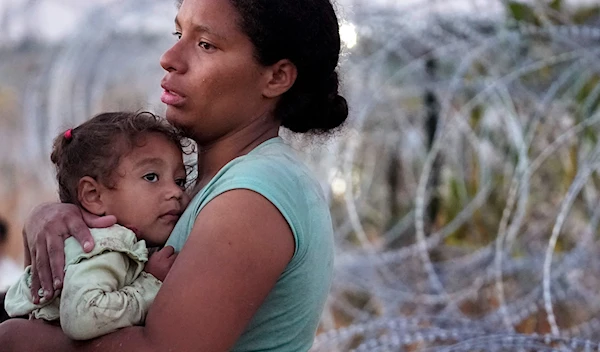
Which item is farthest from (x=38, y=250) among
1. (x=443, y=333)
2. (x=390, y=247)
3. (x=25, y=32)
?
(x=390, y=247)

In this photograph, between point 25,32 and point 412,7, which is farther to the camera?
point 25,32

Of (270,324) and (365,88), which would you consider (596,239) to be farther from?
(270,324)

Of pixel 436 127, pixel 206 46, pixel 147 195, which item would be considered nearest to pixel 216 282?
pixel 147 195

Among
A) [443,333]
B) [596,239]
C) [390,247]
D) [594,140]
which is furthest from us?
[390,247]

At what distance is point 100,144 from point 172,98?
5.7 inches

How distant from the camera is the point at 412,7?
181 inches

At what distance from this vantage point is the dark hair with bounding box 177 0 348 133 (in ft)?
5.29

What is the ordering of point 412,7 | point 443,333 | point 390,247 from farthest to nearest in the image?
point 390,247 < point 412,7 < point 443,333

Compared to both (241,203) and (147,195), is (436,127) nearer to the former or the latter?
(147,195)

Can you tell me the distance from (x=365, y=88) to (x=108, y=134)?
394 centimetres

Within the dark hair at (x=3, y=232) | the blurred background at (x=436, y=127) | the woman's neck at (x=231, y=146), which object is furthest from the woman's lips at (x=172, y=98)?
the dark hair at (x=3, y=232)

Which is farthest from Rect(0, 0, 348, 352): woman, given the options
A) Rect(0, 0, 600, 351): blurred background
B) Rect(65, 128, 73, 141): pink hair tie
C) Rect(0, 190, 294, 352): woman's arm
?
Answer: Rect(0, 0, 600, 351): blurred background

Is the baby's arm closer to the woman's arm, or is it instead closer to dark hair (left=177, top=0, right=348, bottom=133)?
the woman's arm

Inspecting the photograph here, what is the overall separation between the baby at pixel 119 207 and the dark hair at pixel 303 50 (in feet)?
0.74
